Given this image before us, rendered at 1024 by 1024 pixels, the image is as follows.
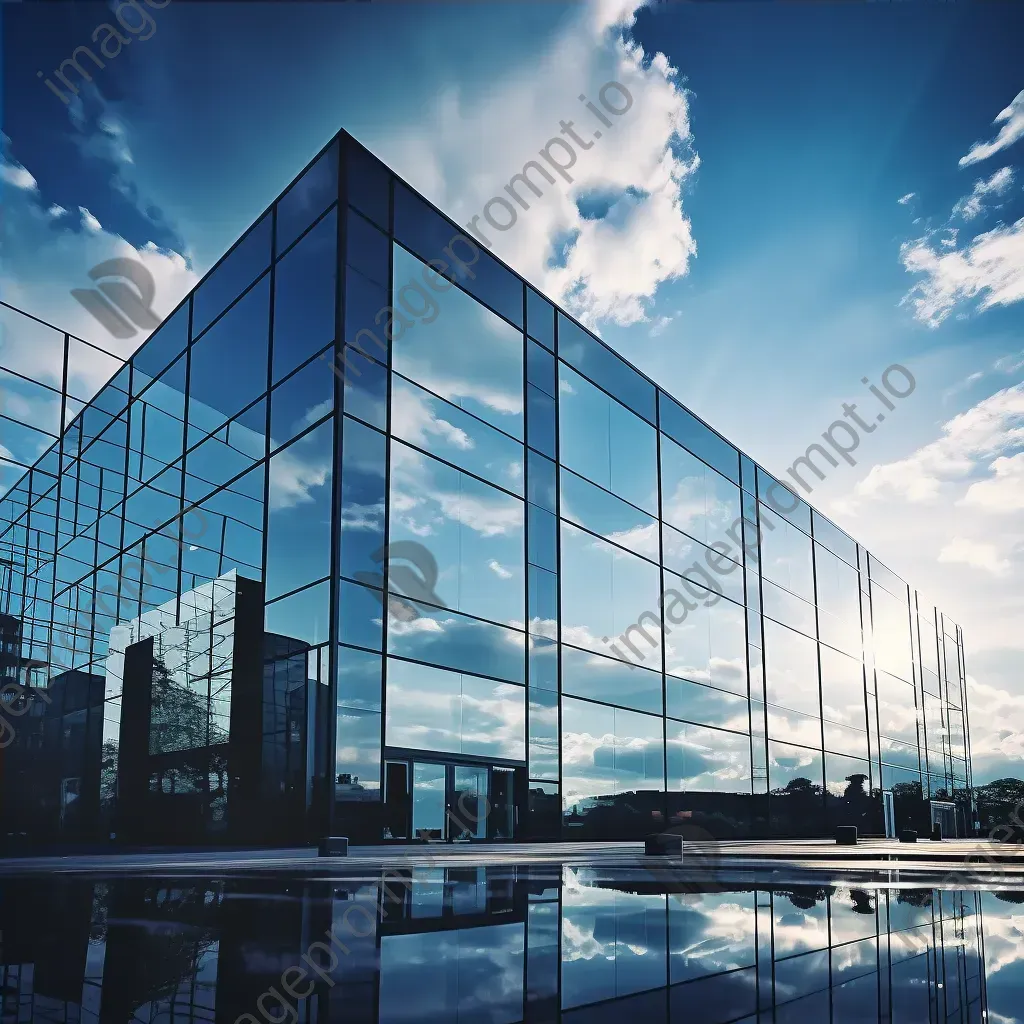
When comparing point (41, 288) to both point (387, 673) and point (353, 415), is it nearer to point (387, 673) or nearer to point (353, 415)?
point (353, 415)

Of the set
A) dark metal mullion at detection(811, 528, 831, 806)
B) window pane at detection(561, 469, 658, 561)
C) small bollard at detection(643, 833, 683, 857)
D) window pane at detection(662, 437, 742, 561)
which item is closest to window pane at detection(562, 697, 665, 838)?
window pane at detection(561, 469, 658, 561)

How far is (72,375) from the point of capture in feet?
109

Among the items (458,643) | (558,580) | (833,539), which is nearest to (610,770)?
(558,580)

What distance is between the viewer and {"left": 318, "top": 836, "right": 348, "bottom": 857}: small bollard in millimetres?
17719

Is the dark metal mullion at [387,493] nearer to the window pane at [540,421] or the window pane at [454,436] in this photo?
the window pane at [454,436]

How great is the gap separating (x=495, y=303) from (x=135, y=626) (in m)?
14.7

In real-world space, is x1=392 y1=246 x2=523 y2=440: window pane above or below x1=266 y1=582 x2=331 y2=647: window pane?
above

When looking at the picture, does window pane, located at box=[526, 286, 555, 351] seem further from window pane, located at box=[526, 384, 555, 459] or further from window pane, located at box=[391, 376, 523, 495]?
window pane, located at box=[391, 376, 523, 495]

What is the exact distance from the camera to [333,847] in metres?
17.9

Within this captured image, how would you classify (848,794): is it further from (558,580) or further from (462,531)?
(462,531)

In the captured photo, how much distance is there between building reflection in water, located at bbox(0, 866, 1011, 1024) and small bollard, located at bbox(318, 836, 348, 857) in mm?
8250

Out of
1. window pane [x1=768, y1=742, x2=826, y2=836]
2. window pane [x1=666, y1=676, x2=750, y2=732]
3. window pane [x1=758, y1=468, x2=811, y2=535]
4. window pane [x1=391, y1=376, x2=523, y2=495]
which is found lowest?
window pane [x1=768, y1=742, x2=826, y2=836]

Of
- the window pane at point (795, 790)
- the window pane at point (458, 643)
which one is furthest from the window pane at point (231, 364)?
the window pane at point (795, 790)

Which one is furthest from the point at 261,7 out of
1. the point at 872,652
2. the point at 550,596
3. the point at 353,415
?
the point at 872,652
